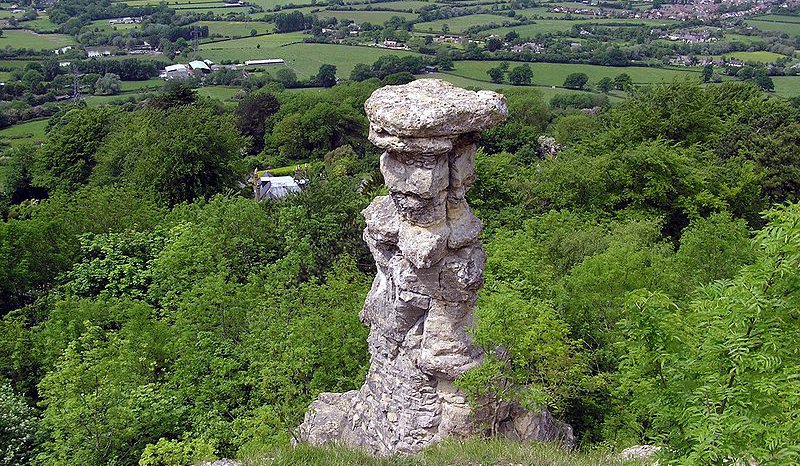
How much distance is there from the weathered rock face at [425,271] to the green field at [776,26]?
12226 centimetres

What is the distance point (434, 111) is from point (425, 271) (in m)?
3.25

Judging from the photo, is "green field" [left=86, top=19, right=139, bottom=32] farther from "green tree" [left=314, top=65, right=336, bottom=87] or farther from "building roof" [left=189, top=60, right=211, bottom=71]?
"green tree" [left=314, top=65, right=336, bottom=87]

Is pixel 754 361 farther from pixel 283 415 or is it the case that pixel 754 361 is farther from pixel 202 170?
pixel 202 170

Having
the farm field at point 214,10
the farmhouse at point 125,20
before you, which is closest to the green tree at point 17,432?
the farmhouse at point 125,20

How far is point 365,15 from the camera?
134000 millimetres

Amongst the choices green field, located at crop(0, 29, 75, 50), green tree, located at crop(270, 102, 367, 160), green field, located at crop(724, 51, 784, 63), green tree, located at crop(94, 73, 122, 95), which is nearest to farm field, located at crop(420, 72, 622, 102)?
green tree, located at crop(270, 102, 367, 160)

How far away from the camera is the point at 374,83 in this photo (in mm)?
80562

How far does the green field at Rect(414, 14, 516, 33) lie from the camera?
4855 inches

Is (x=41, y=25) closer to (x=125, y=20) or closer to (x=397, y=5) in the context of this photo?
(x=125, y=20)

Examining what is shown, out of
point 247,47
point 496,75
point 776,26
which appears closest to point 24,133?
Result: point 247,47

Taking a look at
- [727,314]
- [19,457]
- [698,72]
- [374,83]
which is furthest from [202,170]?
[698,72]

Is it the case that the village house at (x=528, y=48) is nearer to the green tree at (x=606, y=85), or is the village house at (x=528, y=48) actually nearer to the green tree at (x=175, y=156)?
the green tree at (x=606, y=85)

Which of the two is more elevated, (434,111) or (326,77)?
(434,111)

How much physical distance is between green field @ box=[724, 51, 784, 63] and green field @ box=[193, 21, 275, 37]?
79586 mm
